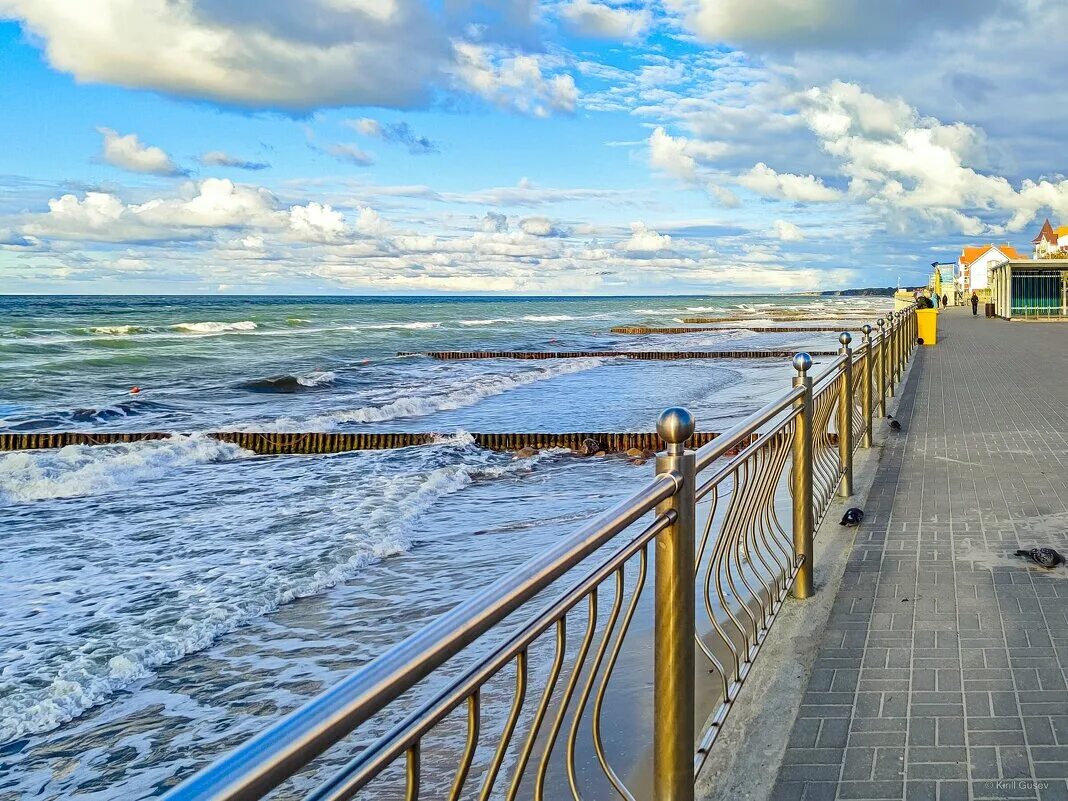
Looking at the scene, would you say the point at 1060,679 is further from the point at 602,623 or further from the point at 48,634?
the point at 48,634

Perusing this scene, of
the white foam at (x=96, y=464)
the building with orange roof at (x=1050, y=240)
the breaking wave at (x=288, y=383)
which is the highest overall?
the building with orange roof at (x=1050, y=240)

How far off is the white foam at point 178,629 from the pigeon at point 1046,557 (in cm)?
476

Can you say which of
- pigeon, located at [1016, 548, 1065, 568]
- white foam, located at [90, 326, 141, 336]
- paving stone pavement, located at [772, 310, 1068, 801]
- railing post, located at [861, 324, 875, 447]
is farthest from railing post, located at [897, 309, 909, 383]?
white foam, located at [90, 326, 141, 336]

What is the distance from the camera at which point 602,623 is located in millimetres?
5531

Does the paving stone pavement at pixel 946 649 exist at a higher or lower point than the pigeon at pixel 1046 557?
lower

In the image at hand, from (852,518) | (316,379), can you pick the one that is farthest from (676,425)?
(316,379)

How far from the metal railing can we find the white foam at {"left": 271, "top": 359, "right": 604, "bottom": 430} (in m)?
11.8

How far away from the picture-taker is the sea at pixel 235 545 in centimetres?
475

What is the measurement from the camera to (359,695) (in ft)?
4.16

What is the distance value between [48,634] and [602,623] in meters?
3.80

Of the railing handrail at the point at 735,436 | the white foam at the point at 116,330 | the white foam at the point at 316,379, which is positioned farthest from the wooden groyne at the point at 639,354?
the railing handrail at the point at 735,436

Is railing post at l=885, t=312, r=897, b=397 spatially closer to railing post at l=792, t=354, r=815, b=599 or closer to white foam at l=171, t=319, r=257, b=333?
railing post at l=792, t=354, r=815, b=599

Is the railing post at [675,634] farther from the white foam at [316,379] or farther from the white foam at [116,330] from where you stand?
the white foam at [116,330]

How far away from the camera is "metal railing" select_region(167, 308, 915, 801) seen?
128cm
